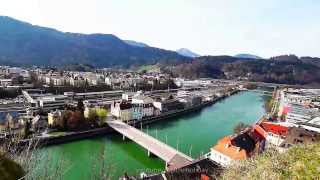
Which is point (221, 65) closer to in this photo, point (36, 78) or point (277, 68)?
point (277, 68)

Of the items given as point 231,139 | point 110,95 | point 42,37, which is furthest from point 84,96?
point 42,37

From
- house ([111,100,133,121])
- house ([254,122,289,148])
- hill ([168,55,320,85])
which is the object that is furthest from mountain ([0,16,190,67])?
house ([254,122,289,148])

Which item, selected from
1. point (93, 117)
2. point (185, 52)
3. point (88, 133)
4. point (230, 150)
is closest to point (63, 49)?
point (93, 117)

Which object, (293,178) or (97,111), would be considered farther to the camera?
(97,111)

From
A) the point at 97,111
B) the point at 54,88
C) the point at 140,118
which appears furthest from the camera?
the point at 54,88

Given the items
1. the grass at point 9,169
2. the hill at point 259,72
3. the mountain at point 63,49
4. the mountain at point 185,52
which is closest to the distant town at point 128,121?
the grass at point 9,169

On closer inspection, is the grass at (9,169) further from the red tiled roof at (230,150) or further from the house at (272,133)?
the house at (272,133)

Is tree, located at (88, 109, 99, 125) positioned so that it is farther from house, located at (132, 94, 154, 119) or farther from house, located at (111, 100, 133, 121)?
house, located at (132, 94, 154, 119)
